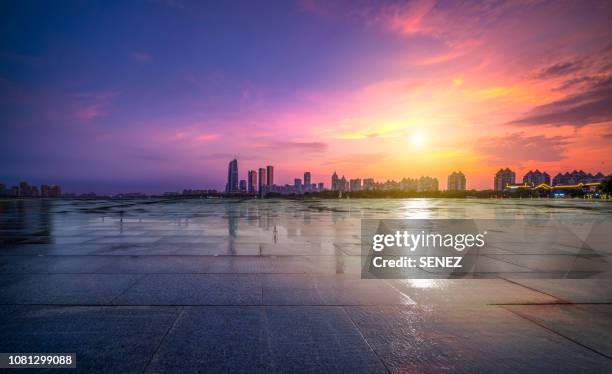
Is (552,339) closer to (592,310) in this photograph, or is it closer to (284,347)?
(592,310)

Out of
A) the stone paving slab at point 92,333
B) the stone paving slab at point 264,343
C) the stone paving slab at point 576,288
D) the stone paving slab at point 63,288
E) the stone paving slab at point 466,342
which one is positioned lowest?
the stone paving slab at point 576,288

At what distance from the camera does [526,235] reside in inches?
563

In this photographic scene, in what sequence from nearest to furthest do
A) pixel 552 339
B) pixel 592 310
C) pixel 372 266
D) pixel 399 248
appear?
1. pixel 552 339
2. pixel 592 310
3. pixel 372 266
4. pixel 399 248

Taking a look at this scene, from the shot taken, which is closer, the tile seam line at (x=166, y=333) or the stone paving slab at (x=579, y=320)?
the tile seam line at (x=166, y=333)

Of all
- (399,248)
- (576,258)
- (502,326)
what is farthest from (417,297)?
(576,258)

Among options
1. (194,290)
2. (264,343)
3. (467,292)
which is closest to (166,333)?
(264,343)

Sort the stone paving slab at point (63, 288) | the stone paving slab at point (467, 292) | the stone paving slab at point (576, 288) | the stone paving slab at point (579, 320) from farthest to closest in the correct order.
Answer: the stone paving slab at point (576, 288) → the stone paving slab at point (467, 292) → the stone paving slab at point (63, 288) → the stone paving slab at point (579, 320)

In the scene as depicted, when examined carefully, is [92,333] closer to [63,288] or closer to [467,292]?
[63,288]

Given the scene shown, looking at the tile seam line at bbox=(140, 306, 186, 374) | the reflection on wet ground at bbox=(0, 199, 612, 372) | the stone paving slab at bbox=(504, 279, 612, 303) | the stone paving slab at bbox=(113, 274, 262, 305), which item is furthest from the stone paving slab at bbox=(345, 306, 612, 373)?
the tile seam line at bbox=(140, 306, 186, 374)

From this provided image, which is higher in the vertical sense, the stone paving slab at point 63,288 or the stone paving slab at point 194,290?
the stone paving slab at point 63,288

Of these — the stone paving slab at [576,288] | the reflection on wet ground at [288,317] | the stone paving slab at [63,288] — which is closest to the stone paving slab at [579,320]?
the reflection on wet ground at [288,317]

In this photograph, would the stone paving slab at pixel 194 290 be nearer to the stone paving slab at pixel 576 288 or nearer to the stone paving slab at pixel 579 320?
the stone paving slab at pixel 579 320

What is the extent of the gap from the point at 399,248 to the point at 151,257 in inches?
308

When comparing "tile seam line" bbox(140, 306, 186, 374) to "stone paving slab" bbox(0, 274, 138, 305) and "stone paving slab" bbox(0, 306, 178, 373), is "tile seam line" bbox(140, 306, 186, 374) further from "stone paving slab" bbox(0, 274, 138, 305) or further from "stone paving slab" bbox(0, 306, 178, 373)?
"stone paving slab" bbox(0, 274, 138, 305)
